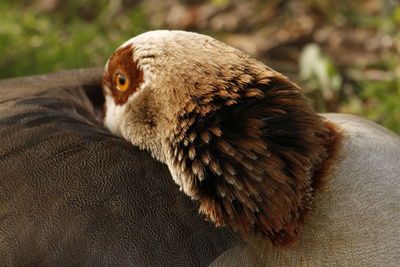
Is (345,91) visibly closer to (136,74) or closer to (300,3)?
(300,3)

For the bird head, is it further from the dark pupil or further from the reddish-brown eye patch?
the dark pupil

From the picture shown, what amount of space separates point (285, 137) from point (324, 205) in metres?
0.26

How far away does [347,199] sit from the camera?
201 centimetres

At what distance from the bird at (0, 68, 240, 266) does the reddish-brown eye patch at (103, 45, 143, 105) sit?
7.4 inches

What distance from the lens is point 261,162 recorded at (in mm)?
1879

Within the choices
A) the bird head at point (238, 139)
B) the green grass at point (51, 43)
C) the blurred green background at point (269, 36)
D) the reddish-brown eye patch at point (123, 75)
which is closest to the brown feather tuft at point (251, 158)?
the bird head at point (238, 139)

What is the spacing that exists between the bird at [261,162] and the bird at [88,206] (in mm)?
65

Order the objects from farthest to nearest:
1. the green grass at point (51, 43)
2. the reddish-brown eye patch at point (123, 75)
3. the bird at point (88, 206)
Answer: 1. the green grass at point (51, 43)
2. the reddish-brown eye patch at point (123, 75)
3. the bird at point (88, 206)

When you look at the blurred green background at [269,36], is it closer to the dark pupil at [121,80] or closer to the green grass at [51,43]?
the green grass at [51,43]

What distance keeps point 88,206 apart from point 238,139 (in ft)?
1.64

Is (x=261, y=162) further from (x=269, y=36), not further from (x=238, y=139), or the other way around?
(x=269, y=36)

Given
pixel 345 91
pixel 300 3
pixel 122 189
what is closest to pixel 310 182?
pixel 122 189

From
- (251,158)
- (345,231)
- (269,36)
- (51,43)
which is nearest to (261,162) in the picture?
(251,158)

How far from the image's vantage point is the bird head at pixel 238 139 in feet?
6.17
